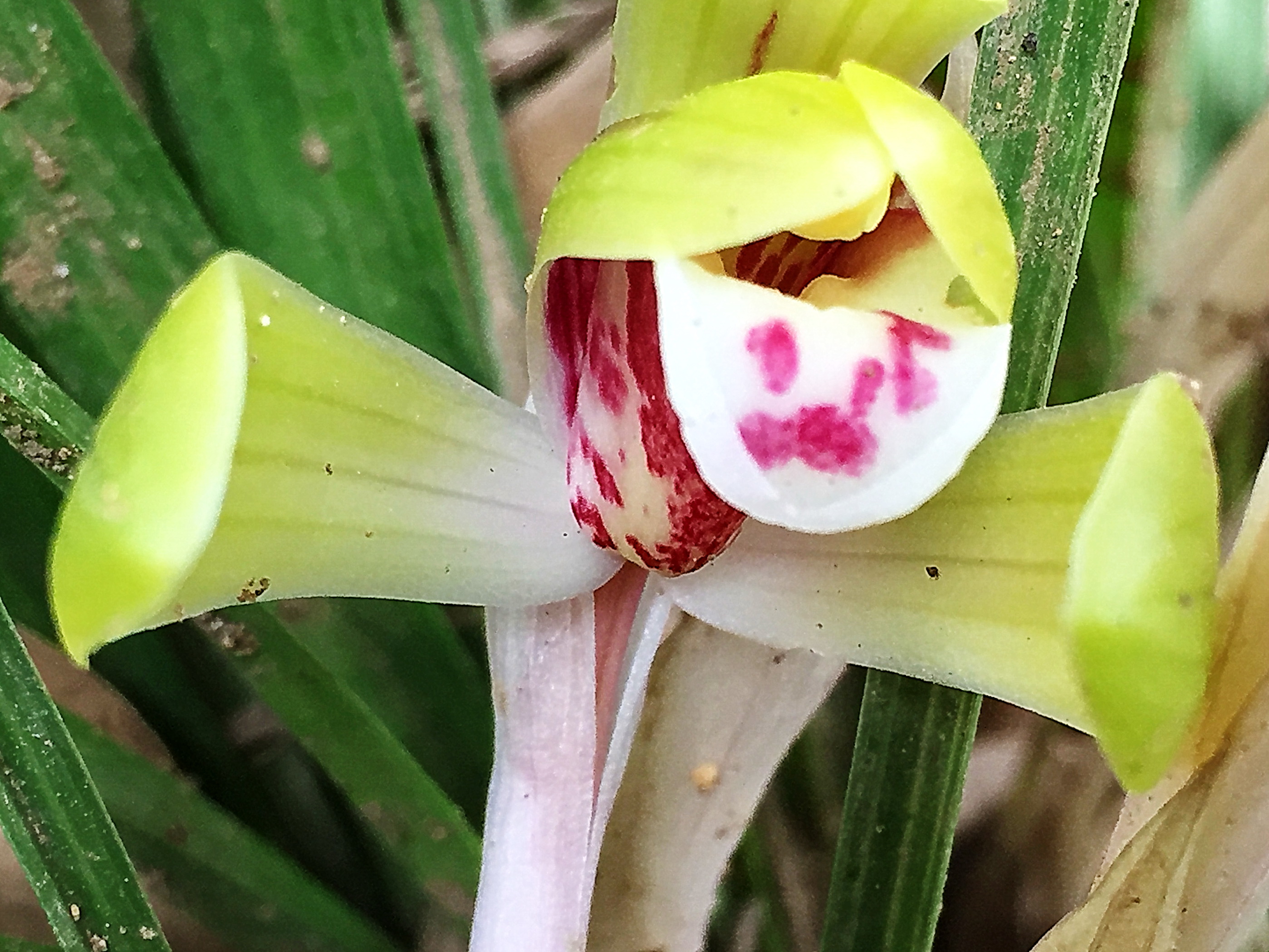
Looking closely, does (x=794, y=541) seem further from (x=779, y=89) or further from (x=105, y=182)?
(x=105, y=182)

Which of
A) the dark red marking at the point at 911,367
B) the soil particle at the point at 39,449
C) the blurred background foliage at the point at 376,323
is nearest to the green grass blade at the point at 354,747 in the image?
the blurred background foliage at the point at 376,323

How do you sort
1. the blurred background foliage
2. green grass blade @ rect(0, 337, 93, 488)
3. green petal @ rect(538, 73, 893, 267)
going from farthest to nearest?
the blurred background foliage < green grass blade @ rect(0, 337, 93, 488) < green petal @ rect(538, 73, 893, 267)

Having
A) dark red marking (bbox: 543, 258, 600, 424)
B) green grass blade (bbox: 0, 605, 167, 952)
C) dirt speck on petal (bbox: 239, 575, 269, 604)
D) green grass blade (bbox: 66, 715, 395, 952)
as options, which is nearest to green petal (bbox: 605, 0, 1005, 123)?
dark red marking (bbox: 543, 258, 600, 424)

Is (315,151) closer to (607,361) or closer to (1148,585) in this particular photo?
(607,361)

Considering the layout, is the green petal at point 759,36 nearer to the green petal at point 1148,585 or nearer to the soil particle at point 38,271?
the green petal at point 1148,585

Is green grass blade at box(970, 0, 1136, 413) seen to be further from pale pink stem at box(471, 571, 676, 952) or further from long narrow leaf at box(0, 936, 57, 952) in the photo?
long narrow leaf at box(0, 936, 57, 952)

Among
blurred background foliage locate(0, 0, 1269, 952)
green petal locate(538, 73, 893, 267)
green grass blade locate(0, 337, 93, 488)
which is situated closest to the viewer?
green petal locate(538, 73, 893, 267)
